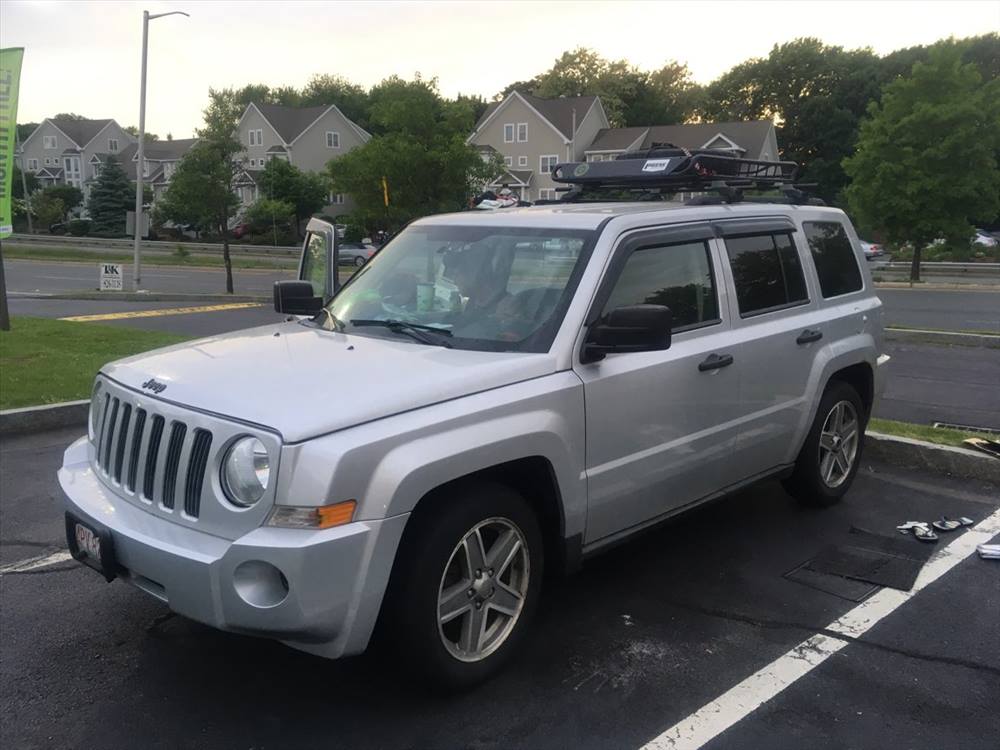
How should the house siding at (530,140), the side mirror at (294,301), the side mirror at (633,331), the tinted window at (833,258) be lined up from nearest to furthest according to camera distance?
the side mirror at (633,331)
the side mirror at (294,301)
the tinted window at (833,258)
the house siding at (530,140)

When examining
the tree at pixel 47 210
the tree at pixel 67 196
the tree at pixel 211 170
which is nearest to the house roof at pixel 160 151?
the tree at pixel 67 196

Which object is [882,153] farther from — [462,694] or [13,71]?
[462,694]

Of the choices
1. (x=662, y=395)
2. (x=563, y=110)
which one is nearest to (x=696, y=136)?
(x=563, y=110)

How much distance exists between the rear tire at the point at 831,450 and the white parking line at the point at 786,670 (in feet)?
2.65

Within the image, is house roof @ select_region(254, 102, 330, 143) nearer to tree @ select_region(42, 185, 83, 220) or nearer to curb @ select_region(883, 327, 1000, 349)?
tree @ select_region(42, 185, 83, 220)

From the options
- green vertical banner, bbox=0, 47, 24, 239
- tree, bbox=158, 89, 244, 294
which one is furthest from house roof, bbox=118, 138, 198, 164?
green vertical banner, bbox=0, 47, 24, 239

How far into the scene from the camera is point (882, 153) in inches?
1090

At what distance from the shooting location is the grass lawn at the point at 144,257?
40031 millimetres

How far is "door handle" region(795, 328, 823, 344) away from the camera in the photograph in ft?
16.6

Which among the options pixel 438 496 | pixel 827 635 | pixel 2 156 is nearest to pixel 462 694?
pixel 438 496

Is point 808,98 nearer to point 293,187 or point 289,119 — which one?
point 289,119

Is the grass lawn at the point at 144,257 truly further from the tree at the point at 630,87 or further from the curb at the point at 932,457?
the tree at the point at 630,87

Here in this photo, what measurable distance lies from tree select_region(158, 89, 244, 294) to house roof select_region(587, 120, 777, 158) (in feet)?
129

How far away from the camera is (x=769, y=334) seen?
191 inches
